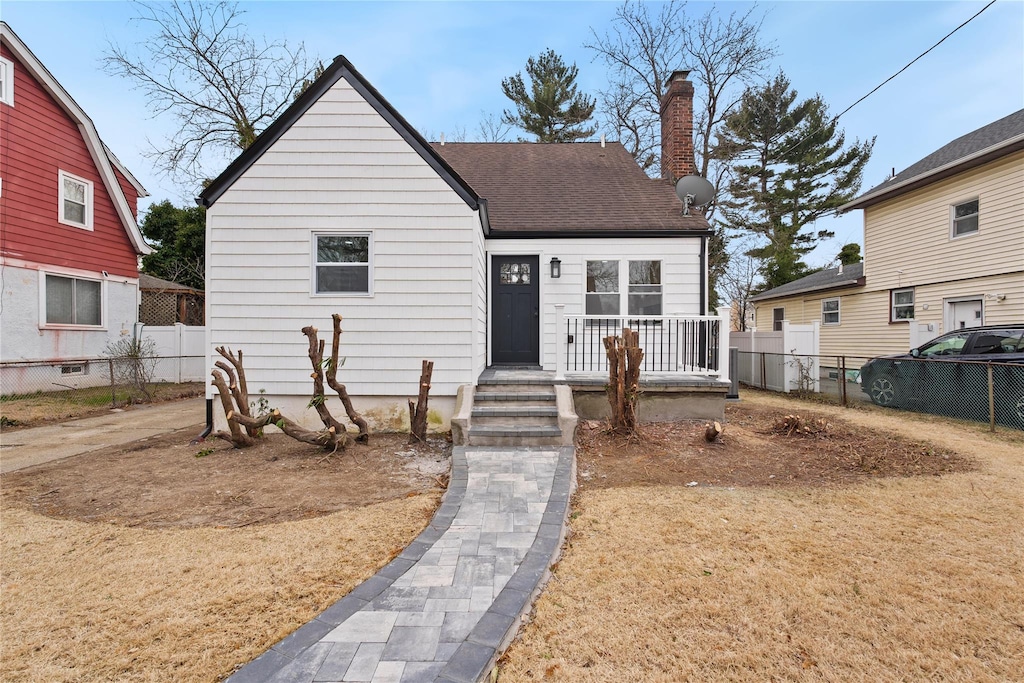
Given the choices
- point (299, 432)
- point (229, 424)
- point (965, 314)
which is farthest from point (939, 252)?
point (229, 424)

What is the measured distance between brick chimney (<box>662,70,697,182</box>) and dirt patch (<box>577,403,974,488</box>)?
6448 mm

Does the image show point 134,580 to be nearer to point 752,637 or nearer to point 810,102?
point 752,637

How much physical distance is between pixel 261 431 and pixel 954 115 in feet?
68.2

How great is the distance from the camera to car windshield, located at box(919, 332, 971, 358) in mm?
8336

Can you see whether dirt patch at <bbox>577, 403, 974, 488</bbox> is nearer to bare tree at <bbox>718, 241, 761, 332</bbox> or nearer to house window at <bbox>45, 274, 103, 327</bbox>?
house window at <bbox>45, 274, 103, 327</bbox>

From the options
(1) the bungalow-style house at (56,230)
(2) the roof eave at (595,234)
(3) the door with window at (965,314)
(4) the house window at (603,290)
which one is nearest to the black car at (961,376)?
(3) the door with window at (965,314)

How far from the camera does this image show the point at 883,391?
9188mm

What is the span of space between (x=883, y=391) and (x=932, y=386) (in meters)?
0.98

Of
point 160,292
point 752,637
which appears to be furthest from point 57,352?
point 752,637

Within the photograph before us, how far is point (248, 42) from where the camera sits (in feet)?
50.4

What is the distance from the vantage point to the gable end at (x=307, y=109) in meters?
6.59

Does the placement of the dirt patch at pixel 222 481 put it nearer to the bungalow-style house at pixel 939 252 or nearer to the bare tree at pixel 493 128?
the bungalow-style house at pixel 939 252

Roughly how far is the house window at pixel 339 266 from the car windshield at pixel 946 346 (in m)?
10.7

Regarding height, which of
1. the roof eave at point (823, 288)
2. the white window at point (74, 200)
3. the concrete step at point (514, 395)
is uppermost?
the white window at point (74, 200)
